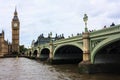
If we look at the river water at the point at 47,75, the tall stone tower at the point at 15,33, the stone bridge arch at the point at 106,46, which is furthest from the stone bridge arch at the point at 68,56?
the tall stone tower at the point at 15,33

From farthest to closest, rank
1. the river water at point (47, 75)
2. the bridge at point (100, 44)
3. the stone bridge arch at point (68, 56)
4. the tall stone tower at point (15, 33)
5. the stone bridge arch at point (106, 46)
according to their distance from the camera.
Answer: the tall stone tower at point (15, 33)
the stone bridge arch at point (68, 56)
the river water at point (47, 75)
the bridge at point (100, 44)
the stone bridge arch at point (106, 46)

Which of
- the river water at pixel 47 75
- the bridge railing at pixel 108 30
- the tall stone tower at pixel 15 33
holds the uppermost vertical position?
the tall stone tower at pixel 15 33

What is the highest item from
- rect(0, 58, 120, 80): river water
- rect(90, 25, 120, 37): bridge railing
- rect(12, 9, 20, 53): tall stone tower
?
rect(12, 9, 20, 53): tall stone tower

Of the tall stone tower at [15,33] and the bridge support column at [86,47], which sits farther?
the tall stone tower at [15,33]

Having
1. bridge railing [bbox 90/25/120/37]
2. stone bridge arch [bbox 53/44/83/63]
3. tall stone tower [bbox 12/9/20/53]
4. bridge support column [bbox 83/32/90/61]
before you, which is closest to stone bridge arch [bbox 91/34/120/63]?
bridge railing [bbox 90/25/120/37]

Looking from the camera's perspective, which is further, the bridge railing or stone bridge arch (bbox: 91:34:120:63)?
stone bridge arch (bbox: 91:34:120:63)

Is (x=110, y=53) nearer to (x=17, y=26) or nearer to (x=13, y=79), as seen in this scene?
(x=13, y=79)

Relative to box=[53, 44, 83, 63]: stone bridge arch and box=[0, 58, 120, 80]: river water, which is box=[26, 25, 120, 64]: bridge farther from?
box=[53, 44, 83, 63]: stone bridge arch

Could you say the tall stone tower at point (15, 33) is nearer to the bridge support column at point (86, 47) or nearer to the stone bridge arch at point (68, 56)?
the stone bridge arch at point (68, 56)

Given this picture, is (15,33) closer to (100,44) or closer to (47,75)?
(47,75)

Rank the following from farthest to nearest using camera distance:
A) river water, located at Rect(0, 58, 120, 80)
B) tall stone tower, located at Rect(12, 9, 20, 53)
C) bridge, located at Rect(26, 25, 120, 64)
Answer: tall stone tower, located at Rect(12, 9, 20, 53)
river water, located at Rect(0, 58, 120, 80)
bridge, located at Rect(26, 25, 120, 64)

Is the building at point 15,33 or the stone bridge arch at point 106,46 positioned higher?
the building at point 15,33

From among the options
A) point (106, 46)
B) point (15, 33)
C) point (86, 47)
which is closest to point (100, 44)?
point (106, 46)

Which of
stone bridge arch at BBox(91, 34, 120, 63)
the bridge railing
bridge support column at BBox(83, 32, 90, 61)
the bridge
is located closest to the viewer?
the bridge railing
